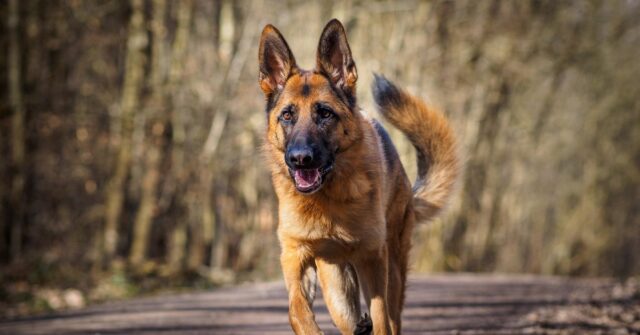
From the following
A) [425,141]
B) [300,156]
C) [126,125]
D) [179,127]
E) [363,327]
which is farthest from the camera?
[179,127]

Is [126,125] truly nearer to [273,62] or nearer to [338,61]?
[273,62]

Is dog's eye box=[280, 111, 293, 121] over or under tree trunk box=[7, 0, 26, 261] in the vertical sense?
over

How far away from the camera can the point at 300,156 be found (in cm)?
568

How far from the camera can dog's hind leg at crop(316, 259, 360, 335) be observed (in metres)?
6.57

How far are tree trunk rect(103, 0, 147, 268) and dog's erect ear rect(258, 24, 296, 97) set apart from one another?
10652 millimetres

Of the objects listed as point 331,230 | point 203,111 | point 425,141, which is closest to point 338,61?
point 331,230

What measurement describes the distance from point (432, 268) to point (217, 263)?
824cm

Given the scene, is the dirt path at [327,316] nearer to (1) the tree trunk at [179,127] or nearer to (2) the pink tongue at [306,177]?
(2) the pink tongue at [306,177]

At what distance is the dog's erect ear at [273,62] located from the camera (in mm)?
6395

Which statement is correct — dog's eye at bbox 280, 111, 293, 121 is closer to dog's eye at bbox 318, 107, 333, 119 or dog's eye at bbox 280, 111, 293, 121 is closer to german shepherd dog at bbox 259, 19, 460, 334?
german shepherd dog at bbox 259, 19, 460, 334

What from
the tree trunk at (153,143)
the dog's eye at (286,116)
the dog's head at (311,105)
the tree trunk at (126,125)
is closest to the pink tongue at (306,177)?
the dog's head at (311,105)

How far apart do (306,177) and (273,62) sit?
108 cm

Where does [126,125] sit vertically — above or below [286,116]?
below

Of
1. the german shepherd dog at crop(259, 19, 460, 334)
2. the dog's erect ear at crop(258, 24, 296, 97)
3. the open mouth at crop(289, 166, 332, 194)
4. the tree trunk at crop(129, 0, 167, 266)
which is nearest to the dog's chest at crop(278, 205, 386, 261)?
the german shepherd dog at crop(259, 19, 460, 334)
